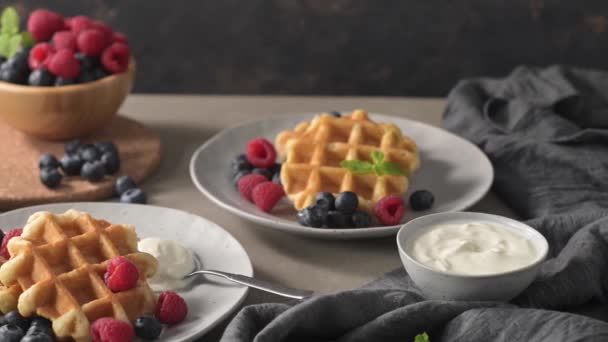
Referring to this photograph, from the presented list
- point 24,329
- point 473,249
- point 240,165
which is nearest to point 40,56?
point 240,165

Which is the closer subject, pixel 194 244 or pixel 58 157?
pixel 194 244

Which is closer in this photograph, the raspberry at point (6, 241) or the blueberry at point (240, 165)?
the raspberry at point (6, 241)

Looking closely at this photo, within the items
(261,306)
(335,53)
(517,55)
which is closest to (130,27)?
(335,53)

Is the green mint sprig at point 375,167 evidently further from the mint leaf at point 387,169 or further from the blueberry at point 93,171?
the blueberry at point 93,171

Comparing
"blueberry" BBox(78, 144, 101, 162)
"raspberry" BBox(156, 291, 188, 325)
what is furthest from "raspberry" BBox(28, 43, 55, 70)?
"raspberry" BBox(156, 291, 188, 325)

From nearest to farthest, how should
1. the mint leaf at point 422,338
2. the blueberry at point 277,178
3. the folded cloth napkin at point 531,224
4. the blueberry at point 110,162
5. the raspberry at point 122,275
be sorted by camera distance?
1. the mint leaf at point 422,338
2. the folded cloth napkin at point 531,224
3. the raspberry at point 122,275
4. the blueberry at point 277,178
5. the blueberry at point 110,162

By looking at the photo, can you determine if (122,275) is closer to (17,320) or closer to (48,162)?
(17,320)

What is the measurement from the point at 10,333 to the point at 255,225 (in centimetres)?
77

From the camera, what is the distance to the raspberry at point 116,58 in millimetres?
2520

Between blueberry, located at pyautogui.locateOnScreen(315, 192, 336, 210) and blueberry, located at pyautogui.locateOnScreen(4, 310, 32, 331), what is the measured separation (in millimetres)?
722

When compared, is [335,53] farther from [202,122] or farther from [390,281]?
[390,281]

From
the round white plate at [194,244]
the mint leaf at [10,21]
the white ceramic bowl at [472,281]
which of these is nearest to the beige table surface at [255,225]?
the round white plate at [194,244]

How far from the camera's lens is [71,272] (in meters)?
1.71

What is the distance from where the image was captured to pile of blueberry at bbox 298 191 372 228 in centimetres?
205
